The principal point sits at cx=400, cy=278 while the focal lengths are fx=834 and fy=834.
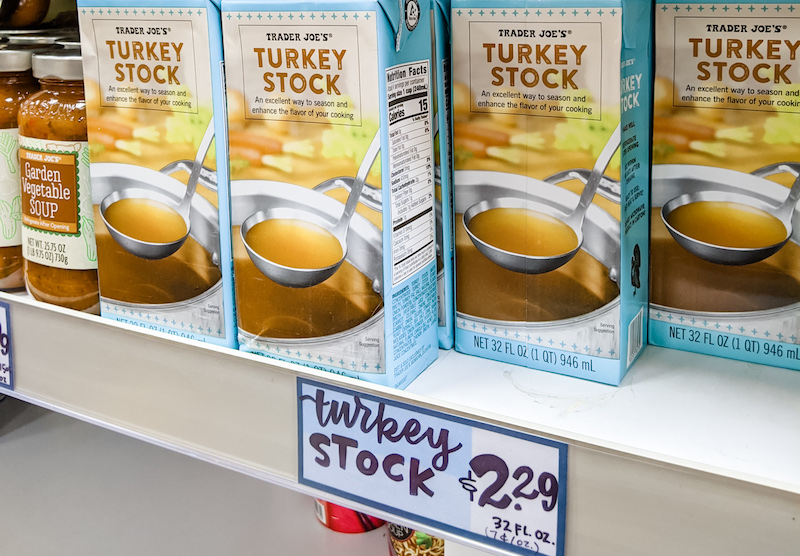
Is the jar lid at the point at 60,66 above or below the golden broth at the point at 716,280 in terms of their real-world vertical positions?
above

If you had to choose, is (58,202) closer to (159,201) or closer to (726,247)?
(159,201)

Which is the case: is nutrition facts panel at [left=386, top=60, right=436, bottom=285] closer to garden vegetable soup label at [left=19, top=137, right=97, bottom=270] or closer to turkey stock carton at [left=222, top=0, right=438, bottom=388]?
turkey stock carton at [left=222, top=0, right=438, bottom=388]

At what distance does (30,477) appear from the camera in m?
1.35

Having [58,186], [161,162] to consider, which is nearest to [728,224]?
[161,162]

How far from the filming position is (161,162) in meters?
0.76

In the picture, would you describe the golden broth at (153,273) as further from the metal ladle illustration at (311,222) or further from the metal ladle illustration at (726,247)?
the metal ladle illustration at (726,247)

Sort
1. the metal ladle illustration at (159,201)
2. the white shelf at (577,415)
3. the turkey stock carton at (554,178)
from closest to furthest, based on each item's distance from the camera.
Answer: the white shelf at (577,415) < the turkey stock carton at (554,178) < the metal ladle illustration at (159,201)

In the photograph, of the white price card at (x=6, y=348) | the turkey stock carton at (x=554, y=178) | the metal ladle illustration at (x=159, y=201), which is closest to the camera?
the turkey stock carton at (x=554, y=178)

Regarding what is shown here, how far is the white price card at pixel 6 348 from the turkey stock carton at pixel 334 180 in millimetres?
289

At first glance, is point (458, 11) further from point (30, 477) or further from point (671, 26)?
point (30, 477)

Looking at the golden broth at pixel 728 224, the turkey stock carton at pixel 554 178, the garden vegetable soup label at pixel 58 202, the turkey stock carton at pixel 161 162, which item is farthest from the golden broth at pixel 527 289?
the garden vegetable soup label at pixel 58 202

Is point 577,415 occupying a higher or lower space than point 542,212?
lower

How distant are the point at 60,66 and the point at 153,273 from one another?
223 millimetres

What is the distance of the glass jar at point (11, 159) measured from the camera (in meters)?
0.88
